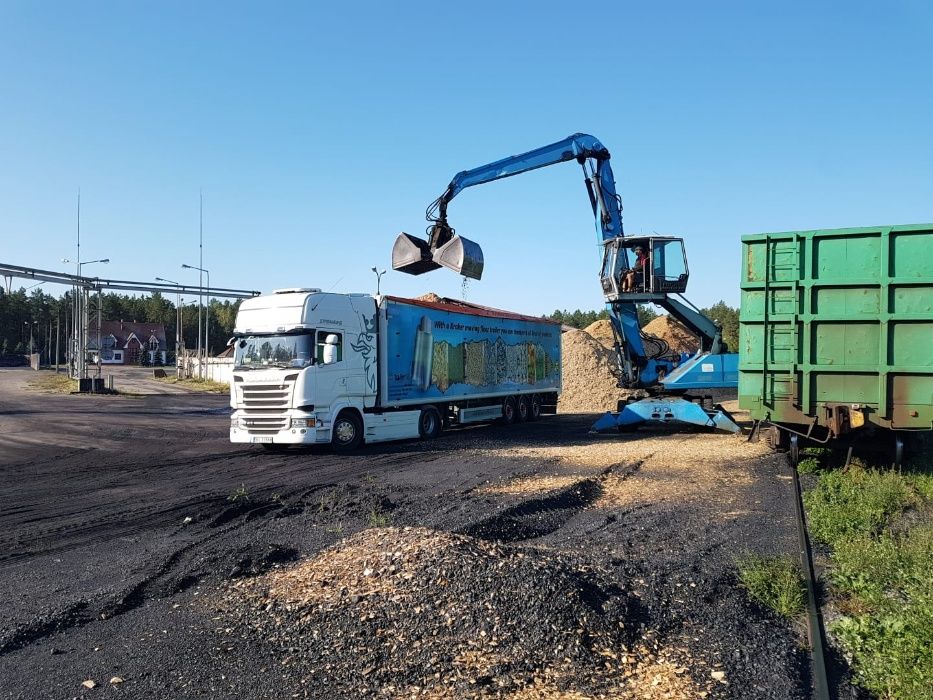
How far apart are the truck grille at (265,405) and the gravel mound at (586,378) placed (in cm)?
1920

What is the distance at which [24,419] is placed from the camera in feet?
78.3

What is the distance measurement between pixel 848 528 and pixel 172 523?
25.3 feet

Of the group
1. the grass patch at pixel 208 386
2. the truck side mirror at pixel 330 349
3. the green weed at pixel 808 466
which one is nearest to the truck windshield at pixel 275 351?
the truck side mirror at pixel 330 349

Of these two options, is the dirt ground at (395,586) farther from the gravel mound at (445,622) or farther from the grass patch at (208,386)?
the grass patch at (208,386)

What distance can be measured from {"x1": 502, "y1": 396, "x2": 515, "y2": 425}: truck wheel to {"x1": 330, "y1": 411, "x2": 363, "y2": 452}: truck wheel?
280 inches

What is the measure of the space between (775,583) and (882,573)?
1009 mm

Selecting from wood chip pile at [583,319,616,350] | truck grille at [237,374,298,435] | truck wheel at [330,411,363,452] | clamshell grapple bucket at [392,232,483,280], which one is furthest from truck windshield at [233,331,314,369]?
wood chip pile at [583,319,616,350]

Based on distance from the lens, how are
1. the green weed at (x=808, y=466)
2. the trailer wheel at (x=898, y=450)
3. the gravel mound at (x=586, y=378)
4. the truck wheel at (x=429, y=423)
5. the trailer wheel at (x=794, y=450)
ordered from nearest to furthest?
the trailer wheel at (x=898, y=450) < the trailer wheel at (x=794, y=450) < the green weed at (x=808, y=466) < the truck wheel at (x=429, y=423) < the gravel mound at (x=586, y=378)

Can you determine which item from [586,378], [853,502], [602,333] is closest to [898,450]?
[853,502]

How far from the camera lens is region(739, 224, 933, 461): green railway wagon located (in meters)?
11.1

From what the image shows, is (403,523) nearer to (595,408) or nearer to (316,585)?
(316,585)

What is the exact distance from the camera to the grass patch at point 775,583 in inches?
221

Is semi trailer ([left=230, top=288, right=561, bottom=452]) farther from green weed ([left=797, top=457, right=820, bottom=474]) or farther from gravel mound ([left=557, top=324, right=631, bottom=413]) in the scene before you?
gravel mound ([left=557, top=324, right=631, bottom=413])

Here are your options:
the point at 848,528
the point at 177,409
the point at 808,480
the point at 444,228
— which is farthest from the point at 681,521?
the point at 177,409
